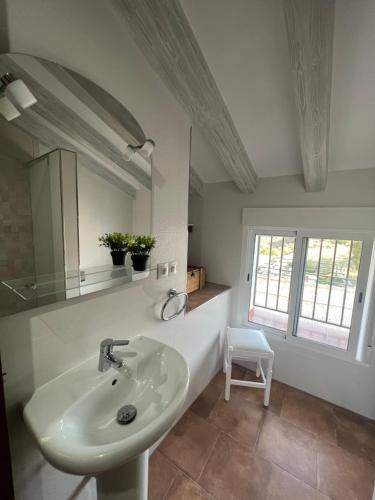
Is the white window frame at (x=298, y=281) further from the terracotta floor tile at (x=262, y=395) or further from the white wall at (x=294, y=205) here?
the terracotta floor tile at (x=262, y=395)

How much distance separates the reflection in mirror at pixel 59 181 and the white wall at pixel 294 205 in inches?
51.4

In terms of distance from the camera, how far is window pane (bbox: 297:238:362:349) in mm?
1742

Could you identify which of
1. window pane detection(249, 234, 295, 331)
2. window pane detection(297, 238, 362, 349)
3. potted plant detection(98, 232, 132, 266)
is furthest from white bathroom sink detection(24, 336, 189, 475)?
window pane detection(297, 238, 362, 349)

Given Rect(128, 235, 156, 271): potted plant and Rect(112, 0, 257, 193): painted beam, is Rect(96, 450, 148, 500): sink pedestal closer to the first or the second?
Rect(128, 235, 156, 271): potted plant

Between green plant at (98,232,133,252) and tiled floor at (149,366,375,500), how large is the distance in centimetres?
141

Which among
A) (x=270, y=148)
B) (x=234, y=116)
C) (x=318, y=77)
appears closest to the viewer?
(x=318, y=77)

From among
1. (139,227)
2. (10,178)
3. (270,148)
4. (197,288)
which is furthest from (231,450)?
(270,148)

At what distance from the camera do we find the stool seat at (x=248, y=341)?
1723 mm

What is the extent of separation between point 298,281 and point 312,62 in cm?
165

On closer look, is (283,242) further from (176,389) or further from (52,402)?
(52,402)

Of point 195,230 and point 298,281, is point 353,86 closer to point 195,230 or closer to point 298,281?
point 298,281

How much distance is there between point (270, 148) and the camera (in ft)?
5.14

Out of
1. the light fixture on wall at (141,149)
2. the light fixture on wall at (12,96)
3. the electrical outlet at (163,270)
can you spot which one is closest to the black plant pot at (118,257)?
the electrical outlet at (163,270)

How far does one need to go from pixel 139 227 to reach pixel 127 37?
2.85 feet
